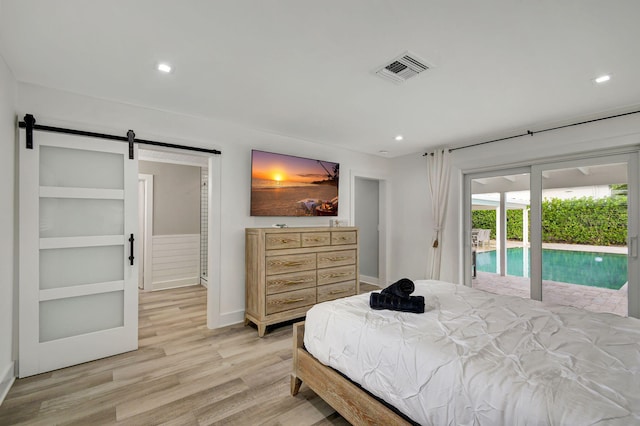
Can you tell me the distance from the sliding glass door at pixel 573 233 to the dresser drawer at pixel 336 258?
7.02ft

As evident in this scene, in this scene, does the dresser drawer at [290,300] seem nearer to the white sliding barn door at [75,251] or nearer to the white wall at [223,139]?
the white wall at [223,139]

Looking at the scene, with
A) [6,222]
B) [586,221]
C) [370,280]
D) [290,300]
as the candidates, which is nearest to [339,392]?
[290,300]

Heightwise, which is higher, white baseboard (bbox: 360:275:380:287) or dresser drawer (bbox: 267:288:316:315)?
dresser drawer (bbox: 267:288:316:315)

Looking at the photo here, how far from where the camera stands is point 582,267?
3.51m

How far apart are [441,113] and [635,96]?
5.54ft

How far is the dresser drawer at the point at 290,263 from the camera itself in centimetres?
339

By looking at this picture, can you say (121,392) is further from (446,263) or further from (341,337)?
(446,263)

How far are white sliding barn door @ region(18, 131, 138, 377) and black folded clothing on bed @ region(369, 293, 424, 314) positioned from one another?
2.46 meters

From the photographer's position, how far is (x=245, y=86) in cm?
261

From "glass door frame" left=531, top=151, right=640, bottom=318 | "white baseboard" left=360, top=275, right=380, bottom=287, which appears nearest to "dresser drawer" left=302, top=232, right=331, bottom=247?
"white baseboard" left=360, top=275, right=380, bottom=287

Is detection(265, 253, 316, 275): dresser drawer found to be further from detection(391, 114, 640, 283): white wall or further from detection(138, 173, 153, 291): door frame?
detection(138, 173, 153, 291): door frame

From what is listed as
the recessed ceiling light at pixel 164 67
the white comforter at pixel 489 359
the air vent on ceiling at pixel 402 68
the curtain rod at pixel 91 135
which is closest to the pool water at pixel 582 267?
the white comforter at pixel 489 359

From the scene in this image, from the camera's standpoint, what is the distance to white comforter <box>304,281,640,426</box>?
3.71 ft

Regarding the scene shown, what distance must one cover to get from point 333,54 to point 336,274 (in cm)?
268
